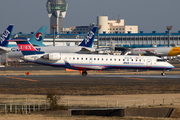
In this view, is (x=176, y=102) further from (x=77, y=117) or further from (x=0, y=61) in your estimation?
(x=0, y=61)

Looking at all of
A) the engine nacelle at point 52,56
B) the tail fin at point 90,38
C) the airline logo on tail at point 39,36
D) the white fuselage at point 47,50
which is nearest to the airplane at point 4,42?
the white fuselage at point 47,50

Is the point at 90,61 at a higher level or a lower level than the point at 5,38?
lower

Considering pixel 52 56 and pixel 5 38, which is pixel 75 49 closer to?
pixel 5 38

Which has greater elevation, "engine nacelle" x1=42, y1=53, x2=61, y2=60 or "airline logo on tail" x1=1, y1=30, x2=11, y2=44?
"airline logo on tail" x1=1, y1=30, x2=11, y2=44

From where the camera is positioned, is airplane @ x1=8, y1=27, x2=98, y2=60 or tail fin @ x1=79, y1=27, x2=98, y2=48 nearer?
tail fin @ x1=79, y1=27, x2=98, y2=48

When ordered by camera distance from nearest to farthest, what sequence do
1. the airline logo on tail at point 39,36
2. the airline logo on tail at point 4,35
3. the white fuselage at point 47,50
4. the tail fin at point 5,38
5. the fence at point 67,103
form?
the fence at point 67,103
the tail fin at point 5,38
the airline logo on tail at point 4,35
the white fuselage at point 47,50
the airline logo on tail at point 39,36

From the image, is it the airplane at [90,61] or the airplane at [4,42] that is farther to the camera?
the airplane at [4,42]

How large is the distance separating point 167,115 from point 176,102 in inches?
149

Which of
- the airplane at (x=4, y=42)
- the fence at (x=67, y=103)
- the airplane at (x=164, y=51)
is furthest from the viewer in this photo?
the airplane at (x=164, y=51)

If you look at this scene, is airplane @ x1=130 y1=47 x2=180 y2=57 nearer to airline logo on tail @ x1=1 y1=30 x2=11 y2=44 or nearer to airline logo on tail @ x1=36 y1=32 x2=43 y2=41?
airline logo on tail @ x1=36 y1=32 x2=43 y2=41

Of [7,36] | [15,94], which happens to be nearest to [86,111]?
[15,94]

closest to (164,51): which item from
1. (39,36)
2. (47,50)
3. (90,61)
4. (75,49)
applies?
(75,49)

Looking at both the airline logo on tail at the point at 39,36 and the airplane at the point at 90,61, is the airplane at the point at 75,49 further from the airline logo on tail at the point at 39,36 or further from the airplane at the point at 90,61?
the airplane at the point at 90,61

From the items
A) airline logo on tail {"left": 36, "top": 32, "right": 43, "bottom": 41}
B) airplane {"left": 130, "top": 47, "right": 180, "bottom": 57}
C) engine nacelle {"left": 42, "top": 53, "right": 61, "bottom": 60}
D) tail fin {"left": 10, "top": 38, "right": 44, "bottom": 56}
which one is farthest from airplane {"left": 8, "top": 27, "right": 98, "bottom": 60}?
airplane {"left": 130, "top": 47, "right": 180, "bottom": 57}
